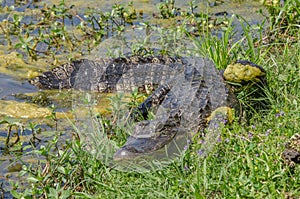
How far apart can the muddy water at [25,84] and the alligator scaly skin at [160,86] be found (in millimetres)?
222

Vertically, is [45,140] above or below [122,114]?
below

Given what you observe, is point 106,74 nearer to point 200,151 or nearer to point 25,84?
A: point 25,84

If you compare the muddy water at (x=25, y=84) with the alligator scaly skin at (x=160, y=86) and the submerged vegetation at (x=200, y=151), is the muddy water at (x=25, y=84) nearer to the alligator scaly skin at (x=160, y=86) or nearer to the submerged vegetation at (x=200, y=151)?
the submerged vegetation at (x=200, y=151)

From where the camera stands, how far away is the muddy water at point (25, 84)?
4492 millimetres

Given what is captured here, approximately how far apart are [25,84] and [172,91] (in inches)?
78.1

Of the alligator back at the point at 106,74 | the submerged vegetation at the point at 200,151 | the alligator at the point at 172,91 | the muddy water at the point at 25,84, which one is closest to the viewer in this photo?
the submerged vegetation at the point at 200,151

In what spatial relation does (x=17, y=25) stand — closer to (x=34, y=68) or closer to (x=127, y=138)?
(x=34, y=68)

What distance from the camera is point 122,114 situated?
4.48 m

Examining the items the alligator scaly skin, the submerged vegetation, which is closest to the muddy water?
the submerged vegetation

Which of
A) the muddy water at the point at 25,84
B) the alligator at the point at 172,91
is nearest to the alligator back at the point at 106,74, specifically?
the alligator at the point at 172,91

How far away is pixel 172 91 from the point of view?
479cm

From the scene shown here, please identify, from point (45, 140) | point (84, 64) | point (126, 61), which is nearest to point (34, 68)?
point (84, 64)

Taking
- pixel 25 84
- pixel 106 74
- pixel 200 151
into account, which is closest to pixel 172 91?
pixel 200 151

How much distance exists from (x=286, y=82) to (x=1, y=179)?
2289 mm
